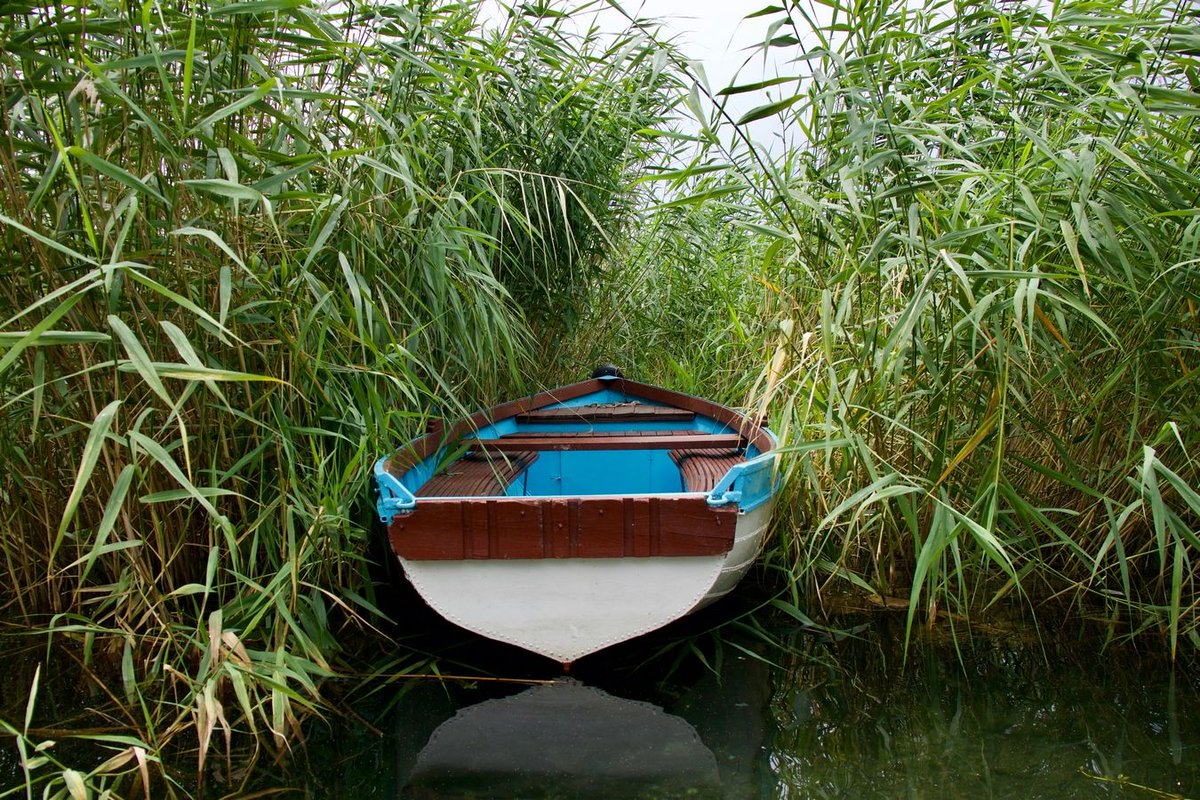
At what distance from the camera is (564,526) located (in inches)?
91.8

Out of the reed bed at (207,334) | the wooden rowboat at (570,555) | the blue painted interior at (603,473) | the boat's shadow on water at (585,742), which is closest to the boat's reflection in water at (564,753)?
the boat's shadow on water at (585,742)

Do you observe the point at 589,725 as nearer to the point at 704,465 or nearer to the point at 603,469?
the point at 704,465

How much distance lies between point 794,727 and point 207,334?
5.91ft

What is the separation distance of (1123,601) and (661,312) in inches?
130

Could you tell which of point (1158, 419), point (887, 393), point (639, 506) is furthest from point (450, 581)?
point (1158, 419)

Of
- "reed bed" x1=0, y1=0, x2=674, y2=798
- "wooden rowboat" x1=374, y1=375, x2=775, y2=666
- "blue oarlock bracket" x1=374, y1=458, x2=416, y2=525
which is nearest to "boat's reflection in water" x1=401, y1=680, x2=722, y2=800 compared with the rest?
"wooden rowboat" x1=374, y1=375, x2=775, y2=666

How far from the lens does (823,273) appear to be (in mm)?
2766

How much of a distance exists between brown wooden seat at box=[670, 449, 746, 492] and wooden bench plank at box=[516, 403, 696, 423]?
69cm

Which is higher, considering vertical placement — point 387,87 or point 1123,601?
point 387,87

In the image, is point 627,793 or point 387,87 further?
point 387,87

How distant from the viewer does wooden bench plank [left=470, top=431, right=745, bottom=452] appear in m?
3.31

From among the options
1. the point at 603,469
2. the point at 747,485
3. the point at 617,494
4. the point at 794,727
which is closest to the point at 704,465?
the point at 617,494

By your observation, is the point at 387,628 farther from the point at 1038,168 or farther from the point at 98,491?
the point at 1038,168

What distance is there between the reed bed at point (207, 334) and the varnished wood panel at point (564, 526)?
0.92 feet
